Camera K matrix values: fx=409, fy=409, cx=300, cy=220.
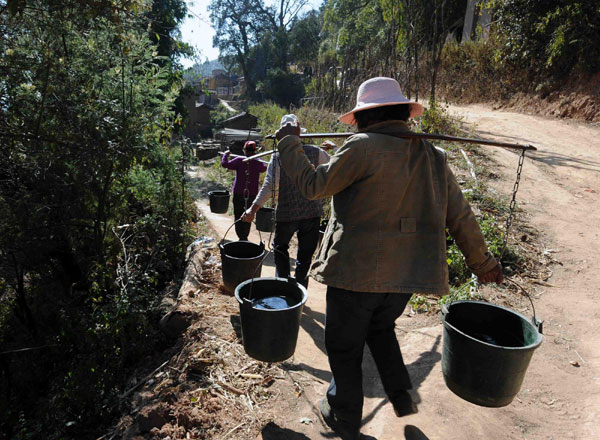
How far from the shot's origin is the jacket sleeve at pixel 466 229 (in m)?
2.44

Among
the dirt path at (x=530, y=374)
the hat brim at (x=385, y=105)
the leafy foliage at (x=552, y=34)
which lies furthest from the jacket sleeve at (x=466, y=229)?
the leafy foliage at (x=552, y=34)

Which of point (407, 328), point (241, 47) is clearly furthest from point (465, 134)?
point (241, 47)

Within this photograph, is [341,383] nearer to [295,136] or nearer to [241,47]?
[295,136]

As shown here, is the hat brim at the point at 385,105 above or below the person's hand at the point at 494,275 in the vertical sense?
above

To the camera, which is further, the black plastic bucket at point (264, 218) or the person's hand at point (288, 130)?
the black plastic bucket at point (264, 218)

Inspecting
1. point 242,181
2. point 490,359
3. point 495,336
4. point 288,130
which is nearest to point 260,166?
point 242,181

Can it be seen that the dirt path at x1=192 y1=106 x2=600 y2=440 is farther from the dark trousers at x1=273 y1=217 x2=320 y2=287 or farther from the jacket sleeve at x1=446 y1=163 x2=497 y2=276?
the jacket sleeve at x1=446 y1=163 x2=497 y2=276

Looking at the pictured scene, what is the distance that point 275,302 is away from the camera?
3.20m

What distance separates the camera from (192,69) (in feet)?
28.6

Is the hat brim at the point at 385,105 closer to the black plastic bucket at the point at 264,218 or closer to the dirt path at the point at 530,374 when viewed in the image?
the dirt path at the point at 530,374

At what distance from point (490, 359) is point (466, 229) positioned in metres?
0.75

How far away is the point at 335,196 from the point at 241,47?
5093cm

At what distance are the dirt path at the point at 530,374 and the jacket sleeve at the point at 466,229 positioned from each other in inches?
44.0

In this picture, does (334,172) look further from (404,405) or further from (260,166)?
(260,166)
